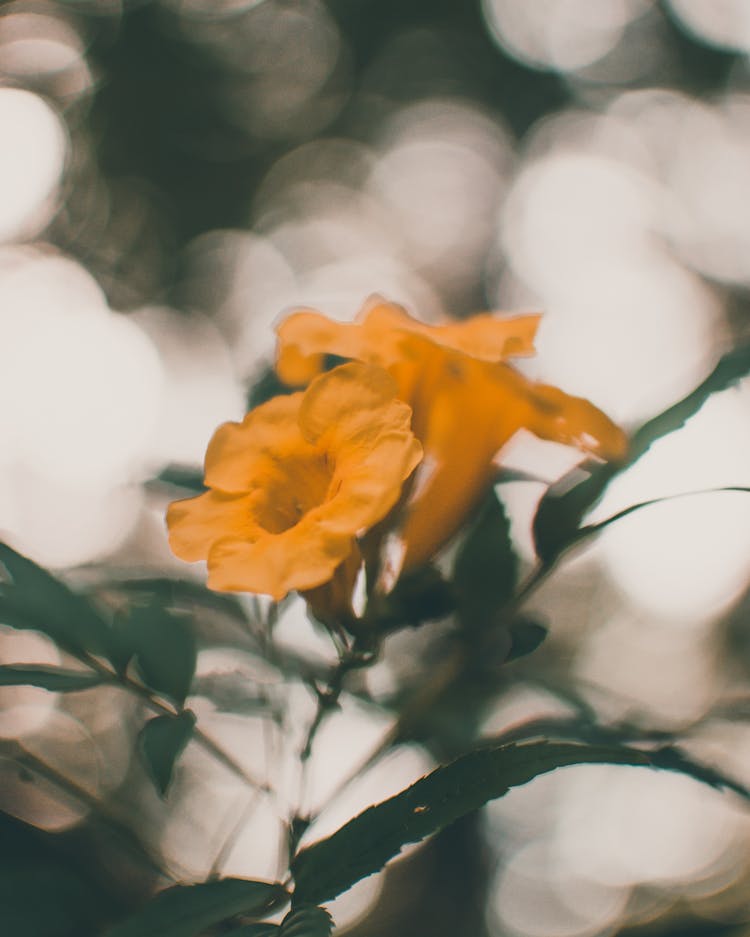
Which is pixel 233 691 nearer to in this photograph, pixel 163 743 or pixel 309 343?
pixel 163 743

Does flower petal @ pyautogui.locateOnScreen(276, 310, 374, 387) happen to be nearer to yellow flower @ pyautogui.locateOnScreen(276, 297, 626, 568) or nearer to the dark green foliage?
yellow flower @ pyautogui.locateOnScreen(276, 297, 626, 568)

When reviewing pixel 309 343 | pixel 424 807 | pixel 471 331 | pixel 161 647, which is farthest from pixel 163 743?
pixel 471 331

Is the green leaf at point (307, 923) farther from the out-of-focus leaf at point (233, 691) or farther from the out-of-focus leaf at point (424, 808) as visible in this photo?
the out-of-focus leaf at point (233, 691)

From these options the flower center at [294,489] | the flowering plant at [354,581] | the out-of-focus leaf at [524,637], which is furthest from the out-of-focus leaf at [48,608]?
the out-of-focus leaf at [524,637]

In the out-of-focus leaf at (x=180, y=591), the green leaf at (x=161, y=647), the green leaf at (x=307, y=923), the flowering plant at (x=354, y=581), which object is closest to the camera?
the green leaf at (x=307, y=923)

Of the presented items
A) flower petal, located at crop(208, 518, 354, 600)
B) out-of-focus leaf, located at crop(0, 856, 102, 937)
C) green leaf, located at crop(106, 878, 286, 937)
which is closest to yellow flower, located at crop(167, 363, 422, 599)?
flower petal, located at crop(208, 518, 354, 600)

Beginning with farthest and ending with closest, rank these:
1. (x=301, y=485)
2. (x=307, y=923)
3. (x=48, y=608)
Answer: (x=301, y=485), (x=48, y=608), (x=307, y=923)

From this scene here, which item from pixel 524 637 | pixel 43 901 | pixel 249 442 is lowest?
pixel 43 901
